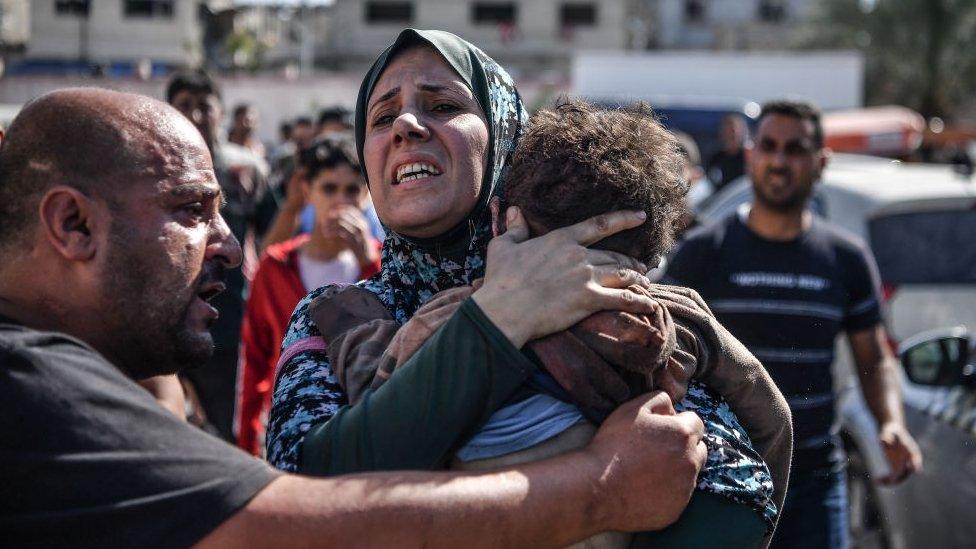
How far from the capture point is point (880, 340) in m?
4.77

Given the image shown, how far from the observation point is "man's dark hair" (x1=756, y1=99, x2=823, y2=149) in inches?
209

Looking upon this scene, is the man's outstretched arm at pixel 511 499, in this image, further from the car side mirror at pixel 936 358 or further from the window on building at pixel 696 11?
the window on building at pixel 696 11

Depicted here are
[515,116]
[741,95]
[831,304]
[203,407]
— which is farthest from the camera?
[741,95]

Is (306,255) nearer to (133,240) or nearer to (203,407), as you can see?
(203,407)

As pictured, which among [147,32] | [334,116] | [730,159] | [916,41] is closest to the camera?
[334,116]

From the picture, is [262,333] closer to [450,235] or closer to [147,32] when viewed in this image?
[450,235]

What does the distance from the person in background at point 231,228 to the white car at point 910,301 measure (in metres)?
2.94

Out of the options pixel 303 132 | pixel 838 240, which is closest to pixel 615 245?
pixel 838 240

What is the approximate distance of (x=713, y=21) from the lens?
63.8 metres

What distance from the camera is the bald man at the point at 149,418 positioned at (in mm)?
1657

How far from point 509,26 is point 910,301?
1841 inches

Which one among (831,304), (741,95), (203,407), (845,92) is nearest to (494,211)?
(831,304)

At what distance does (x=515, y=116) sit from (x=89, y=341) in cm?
111

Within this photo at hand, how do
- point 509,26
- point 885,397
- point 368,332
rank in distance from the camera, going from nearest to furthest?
point 368,332 < point 885,397 < point 509,26
